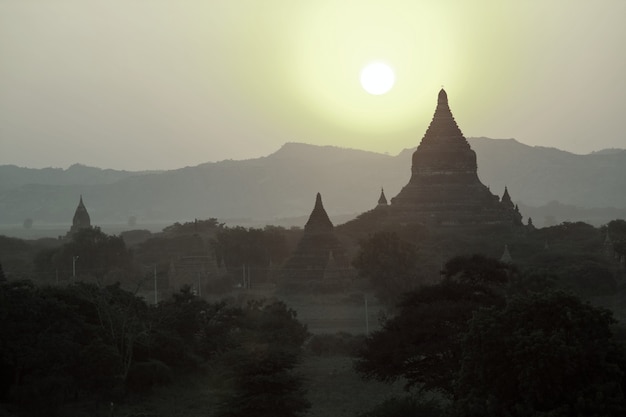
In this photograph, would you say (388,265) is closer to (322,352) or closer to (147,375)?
(322,352)

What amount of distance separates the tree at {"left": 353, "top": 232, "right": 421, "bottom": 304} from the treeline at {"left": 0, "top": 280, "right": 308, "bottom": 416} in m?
12.8

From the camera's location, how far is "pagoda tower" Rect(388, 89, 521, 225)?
64125 millimetres

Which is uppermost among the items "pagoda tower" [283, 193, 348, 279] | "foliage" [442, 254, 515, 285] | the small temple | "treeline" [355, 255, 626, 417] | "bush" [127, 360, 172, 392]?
the small temple

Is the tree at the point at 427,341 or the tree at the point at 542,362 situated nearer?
the tree at the point at 542,362

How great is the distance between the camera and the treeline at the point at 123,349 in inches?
815

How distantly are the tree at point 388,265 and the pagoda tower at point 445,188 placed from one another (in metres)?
16.5

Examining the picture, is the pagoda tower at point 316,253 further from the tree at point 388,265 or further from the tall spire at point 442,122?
the tall spire at point 442,122

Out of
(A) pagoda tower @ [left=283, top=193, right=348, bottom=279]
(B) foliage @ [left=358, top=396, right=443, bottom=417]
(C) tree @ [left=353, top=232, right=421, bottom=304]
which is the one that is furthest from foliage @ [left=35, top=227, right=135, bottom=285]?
(B) foliage @ [left=358, top=396, right=443, bottom=417]

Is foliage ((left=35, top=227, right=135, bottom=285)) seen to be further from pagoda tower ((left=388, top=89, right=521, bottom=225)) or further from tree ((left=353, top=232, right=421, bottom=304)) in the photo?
pagoda tower ((left=388, top=89, right=521, bottom=225))

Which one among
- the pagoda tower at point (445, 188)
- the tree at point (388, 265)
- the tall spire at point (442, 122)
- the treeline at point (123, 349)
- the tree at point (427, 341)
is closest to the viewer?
the treeline at point (123, 349)

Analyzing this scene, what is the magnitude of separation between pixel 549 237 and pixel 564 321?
50629mm

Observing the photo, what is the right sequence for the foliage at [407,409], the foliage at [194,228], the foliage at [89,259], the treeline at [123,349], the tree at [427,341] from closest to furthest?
the treeline at [123,349] → the foliage at [407,409] → the tree at [427,341] → the foliage at [89,259] → the foliage at [194,228]

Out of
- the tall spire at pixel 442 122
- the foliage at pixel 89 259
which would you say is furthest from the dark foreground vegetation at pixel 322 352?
the tall spire at pixel 442 122

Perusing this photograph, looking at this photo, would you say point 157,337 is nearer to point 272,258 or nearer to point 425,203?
point 272,258
